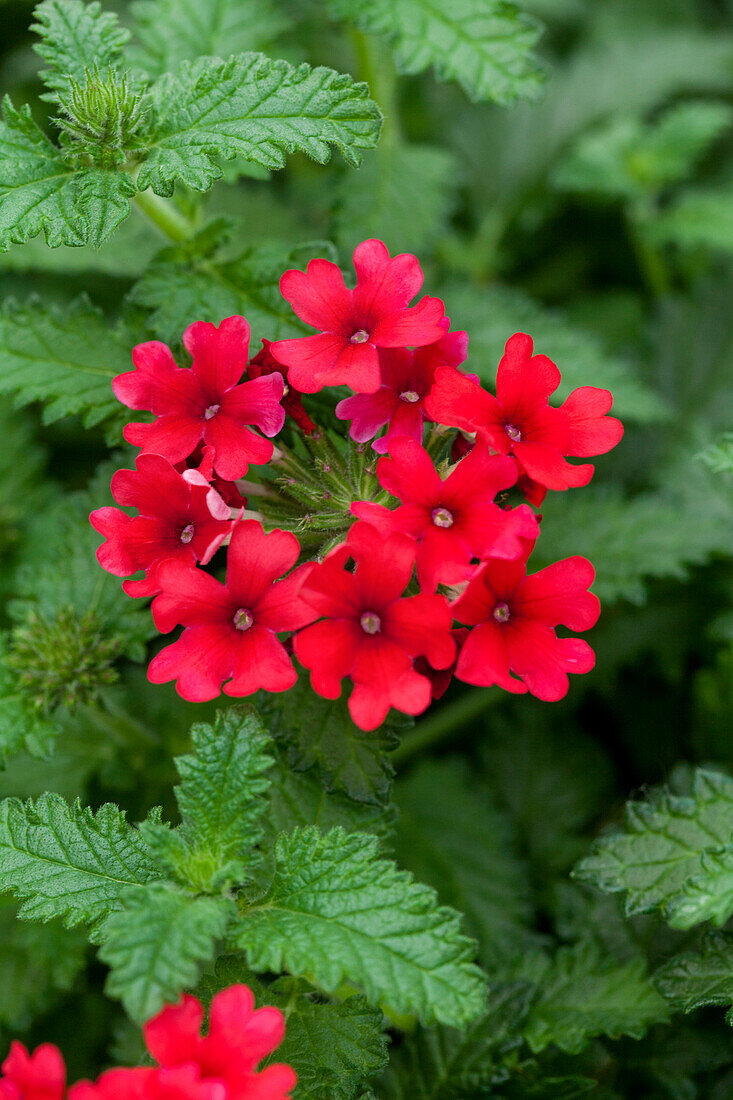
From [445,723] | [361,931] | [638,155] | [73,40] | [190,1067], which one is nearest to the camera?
[190,1067]

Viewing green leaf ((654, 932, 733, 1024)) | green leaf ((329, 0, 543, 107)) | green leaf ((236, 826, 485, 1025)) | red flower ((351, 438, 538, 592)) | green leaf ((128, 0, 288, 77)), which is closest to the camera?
green leaf ((236, 826, 485, 1025))

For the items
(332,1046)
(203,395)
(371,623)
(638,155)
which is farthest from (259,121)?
(638,155)

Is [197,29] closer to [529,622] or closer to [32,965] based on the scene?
[529,622]

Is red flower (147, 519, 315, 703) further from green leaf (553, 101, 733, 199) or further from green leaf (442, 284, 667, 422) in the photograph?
green leaf (553, 101, 733, 199)

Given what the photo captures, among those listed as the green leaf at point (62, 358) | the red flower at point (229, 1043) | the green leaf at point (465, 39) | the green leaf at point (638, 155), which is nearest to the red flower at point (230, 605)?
the red flower at point (229, 1043)

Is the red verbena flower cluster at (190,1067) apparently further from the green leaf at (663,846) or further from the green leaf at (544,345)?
the green leaf at (544,345)

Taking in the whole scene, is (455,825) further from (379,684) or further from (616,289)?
(616,289)

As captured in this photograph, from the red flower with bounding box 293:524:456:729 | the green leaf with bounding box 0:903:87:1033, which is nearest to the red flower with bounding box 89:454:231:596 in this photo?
the red flower with bounding box 293:524:456:729
